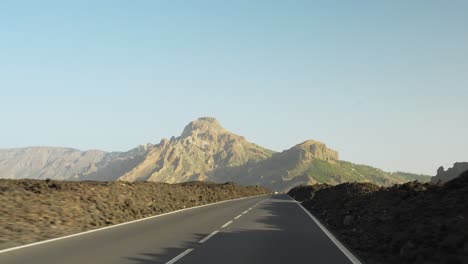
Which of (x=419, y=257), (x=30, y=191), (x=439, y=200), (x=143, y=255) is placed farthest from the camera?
(x=30, y=191)

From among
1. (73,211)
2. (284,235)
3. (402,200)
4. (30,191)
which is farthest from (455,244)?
(30,191)

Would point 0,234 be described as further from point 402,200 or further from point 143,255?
point 402,200

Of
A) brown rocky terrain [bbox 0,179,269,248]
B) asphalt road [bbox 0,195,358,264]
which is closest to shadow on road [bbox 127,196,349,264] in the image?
Answer: asphalt road [bbox 0,195,358,264]

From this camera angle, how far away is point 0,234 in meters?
16.1

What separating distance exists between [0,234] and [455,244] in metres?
13.5

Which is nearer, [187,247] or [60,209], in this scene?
[187,247]

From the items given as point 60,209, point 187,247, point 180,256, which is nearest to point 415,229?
point 187,247

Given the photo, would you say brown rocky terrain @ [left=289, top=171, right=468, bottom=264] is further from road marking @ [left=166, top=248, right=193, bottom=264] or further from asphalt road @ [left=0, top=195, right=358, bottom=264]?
road marking @ [left=166, top=248, right=193, bottom=264]

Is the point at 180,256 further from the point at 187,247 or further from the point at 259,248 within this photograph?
the point at 259,248

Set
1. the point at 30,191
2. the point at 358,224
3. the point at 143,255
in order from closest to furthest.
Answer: the point at 143,255 → the point at 358,224 → the point at 30,191

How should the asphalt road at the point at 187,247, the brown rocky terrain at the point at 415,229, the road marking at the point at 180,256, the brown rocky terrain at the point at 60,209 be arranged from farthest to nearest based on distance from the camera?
the brown rocky terrain at the point at 60,209 < the asphalt road at the point at 187,247 < the brown rocky terrain at the point at 415,229 < the road marking at the point at 180,256

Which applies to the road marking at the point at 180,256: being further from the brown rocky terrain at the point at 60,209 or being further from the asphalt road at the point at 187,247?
the brown rocky terrain at the point at 60,209

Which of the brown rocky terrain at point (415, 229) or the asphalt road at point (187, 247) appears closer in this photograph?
the brown rocky terrain at point (415, 229)

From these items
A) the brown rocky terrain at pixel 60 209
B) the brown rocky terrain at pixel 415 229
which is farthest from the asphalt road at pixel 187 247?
the brown rocky terrain at pixel 60 209
